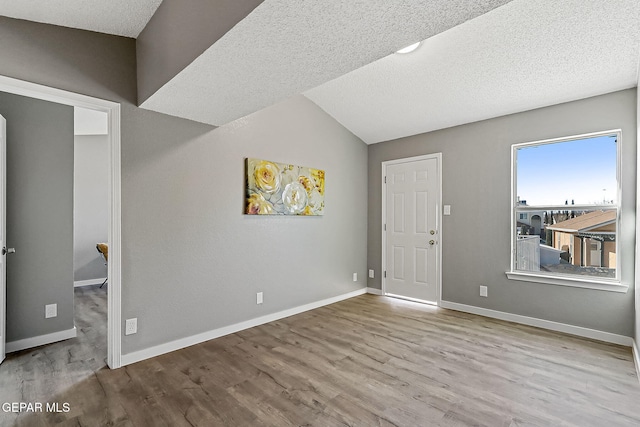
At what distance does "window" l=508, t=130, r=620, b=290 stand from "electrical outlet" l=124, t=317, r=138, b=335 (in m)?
3.90

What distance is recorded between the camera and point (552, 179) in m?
3.44

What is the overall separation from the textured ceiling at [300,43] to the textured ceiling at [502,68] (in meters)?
1.33

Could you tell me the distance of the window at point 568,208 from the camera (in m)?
3.10

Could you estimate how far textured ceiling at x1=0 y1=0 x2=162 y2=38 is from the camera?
1.92 m

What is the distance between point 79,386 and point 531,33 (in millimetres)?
4289

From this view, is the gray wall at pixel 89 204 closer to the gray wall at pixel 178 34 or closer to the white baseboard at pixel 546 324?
the gray wall at pixel 178 34

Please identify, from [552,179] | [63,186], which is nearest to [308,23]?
[63,186]

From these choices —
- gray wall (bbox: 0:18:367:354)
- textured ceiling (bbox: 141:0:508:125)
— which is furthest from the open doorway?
textured ceiling (bbox: 141:0:508:125)

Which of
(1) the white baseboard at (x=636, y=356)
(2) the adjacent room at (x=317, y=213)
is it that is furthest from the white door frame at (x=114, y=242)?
(1) the white baseboard at (x=636, y=356)

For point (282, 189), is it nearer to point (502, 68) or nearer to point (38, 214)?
point (38, 214)

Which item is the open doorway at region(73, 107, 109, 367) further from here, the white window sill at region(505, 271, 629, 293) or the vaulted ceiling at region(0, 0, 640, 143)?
the white window sill at region(505, 271, 629, 293)

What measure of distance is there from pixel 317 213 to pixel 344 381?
2277mm

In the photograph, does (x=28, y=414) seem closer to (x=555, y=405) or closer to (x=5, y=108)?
(x=5, y=108)

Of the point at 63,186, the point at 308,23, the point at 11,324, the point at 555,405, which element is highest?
the point at 308,23
